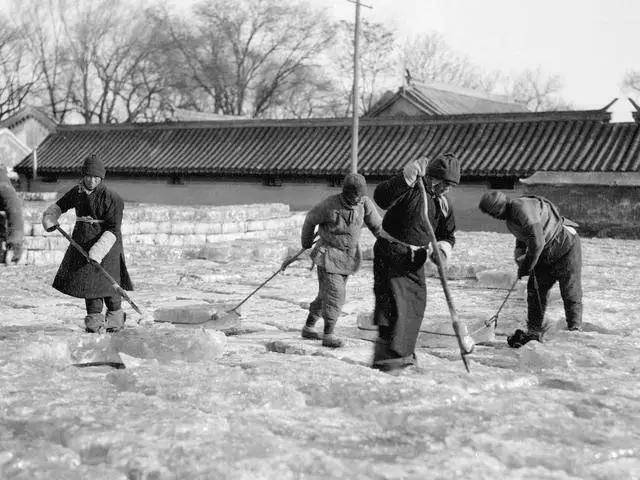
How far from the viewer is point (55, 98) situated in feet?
139

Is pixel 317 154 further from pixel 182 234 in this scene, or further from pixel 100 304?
pixel 100 304

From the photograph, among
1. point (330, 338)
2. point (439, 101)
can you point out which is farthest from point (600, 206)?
point (330, 338)

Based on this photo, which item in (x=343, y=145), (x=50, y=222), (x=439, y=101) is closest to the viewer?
(x=50, y=222)

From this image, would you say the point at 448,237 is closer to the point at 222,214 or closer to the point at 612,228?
the point at 222,214

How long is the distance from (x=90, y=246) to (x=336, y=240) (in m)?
1.90

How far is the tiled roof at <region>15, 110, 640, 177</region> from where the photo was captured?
2017cm

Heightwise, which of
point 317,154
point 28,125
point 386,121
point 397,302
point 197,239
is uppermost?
point 28,125

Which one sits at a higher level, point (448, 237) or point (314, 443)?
point (448, 237)

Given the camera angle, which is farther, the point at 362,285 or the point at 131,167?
the point at 131,167

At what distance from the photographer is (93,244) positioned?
6.33 m

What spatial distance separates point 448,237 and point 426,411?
1.53 meters

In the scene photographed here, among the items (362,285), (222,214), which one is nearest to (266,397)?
(362,285)

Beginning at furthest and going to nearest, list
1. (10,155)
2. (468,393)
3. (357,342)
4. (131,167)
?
(10,155)
(131,167)
(357,342)
(468,393)

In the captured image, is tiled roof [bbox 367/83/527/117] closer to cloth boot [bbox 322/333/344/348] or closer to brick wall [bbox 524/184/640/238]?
brick wall [bbox 524/184/640/238]
